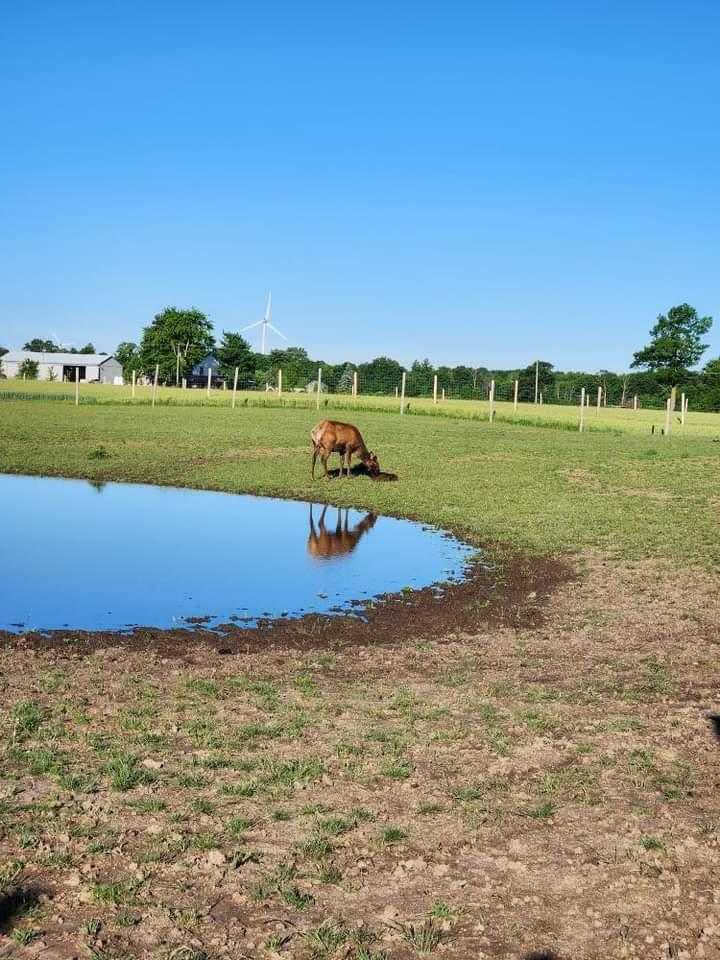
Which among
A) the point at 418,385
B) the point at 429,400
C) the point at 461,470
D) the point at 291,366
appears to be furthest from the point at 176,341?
the point at 461,470

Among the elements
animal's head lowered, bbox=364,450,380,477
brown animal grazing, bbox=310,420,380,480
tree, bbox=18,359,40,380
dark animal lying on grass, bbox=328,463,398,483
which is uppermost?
tree, bbox=18,359,40,380

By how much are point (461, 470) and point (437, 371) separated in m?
88.4

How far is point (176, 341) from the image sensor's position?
404ft

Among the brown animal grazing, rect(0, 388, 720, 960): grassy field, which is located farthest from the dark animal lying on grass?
rect(0, 388, 720, 960): grassy field

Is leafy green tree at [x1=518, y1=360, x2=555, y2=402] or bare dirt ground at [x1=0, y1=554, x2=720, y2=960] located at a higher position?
leafy green tree at [x1=518, y1=360, x2=555, y2=402]

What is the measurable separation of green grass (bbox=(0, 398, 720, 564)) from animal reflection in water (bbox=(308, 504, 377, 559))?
1.24 metres

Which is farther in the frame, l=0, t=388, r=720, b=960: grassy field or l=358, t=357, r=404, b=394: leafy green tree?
l=358, t=357, r=404, b=394: leafy green tree

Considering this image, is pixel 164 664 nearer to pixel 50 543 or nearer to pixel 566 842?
pixel 566 842

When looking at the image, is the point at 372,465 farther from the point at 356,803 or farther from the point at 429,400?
the point at 429,400

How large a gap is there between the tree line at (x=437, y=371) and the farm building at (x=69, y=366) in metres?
2.41

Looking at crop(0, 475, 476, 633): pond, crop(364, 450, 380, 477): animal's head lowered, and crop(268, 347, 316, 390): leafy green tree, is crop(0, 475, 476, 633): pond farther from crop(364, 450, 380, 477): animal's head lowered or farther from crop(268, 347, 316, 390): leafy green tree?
crop(268, 347, 316, 390): leafy green tree

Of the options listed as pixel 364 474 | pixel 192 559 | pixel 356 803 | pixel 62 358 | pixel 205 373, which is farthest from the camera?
pixel 205 373

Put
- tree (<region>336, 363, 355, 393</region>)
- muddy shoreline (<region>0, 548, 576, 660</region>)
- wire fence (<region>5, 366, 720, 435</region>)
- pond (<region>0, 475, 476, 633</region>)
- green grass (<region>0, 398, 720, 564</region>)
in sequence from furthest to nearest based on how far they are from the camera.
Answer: tree (<region>336, 363, 355, 393</region>), wire fence (<region>5, 366, 720, 435</region>), green grass (<region>0, 398, 720, 564</region>), pond (<region>0, 475, 476, 633</region>), muddy shoreline (<region>0, 548, 576, 660</region>)

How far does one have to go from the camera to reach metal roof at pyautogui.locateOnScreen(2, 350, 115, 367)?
459 ft
